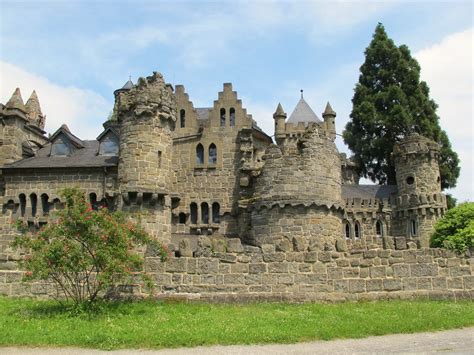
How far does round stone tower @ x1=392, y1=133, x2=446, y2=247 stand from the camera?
4088 centimetres

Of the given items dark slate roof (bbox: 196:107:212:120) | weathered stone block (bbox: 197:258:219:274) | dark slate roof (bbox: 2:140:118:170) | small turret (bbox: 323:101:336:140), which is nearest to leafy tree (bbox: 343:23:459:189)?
small turret (bbox: 323:101:336:140)

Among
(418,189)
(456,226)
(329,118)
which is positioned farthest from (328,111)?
(456,226)

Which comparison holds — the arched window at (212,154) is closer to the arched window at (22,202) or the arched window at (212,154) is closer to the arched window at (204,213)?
the arched window at (204,213)

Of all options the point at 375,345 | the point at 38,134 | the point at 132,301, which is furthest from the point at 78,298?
the point at 38,134

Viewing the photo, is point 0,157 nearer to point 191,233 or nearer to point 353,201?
point 191,233

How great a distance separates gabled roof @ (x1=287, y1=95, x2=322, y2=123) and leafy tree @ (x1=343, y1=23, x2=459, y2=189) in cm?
481

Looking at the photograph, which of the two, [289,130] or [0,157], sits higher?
[289,130]

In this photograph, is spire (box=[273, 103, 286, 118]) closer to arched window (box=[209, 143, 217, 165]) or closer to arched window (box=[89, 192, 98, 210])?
arched window (box=[209, 143, 217, 165])

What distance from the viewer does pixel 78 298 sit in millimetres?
14703

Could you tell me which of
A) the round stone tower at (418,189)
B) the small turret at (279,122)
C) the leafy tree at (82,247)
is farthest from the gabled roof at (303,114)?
A: the leafy tree at (82,247)

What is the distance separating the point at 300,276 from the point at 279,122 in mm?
34485

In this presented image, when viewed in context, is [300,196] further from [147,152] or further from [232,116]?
[232,116]

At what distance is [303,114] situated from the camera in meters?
53.7

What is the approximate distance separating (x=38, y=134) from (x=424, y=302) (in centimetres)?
2809
